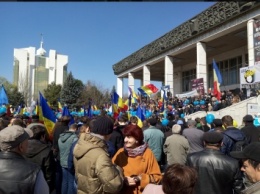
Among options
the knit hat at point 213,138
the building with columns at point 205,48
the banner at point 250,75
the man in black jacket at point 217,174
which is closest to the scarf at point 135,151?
the man in black jacket at point 217,174

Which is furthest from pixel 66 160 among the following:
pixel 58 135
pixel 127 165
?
pixel 127 165

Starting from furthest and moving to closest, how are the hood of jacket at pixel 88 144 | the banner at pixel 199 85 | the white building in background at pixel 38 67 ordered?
the white building in background at pixel 38 67
the banner at pixel 199 85
the hood of jacket at pixel 88 144

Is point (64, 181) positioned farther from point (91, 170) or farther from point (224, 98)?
point (224, 98)

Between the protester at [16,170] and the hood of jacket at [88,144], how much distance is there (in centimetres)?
46

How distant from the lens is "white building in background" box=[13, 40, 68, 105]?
260 ft

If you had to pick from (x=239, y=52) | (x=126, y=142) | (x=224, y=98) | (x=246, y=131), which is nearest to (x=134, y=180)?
(x=126, y=142)

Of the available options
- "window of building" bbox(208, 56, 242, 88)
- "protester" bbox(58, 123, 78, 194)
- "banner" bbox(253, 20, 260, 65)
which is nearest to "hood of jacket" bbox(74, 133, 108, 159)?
"protester" bbox(58, 123, 78, 194)

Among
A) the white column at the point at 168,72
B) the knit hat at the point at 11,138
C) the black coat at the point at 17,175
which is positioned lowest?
the black coat at the point at 17,175

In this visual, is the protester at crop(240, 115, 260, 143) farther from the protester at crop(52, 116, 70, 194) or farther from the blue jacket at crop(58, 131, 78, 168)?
the protester at crop(52, 116, 70, 194)

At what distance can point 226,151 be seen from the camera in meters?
4.92

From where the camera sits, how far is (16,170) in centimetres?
230

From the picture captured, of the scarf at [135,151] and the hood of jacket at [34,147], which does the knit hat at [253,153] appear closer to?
the scarf at [135,151]

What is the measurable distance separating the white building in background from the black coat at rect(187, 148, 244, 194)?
77201 mm

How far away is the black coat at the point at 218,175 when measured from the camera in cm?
317
